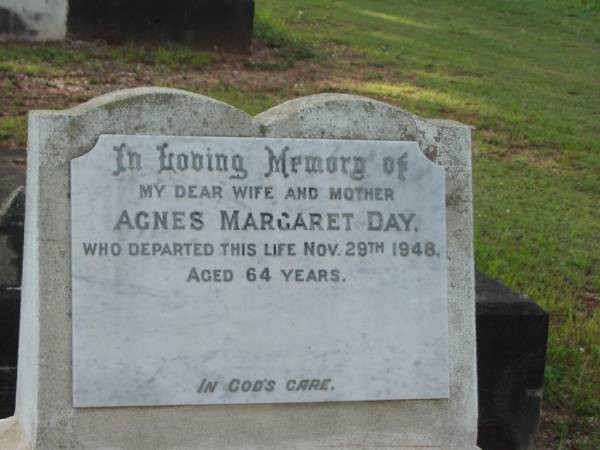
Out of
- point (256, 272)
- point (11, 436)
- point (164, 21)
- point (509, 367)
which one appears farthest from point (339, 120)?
point (164, 21)

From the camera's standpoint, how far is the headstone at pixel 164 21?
10.3 meters

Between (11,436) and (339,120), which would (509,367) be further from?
(11,436)

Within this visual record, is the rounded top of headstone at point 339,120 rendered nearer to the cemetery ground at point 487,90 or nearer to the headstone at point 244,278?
the headstone at point 244,278

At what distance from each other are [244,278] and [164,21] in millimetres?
7375

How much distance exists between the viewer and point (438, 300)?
11.5 feet

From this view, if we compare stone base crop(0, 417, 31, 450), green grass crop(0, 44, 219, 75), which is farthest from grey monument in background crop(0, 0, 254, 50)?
stone base crop(0, 417, 31, 450)

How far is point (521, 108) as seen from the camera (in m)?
10.1

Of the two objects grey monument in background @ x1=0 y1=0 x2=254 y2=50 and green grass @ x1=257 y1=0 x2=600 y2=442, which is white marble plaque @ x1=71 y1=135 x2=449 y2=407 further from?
grey monument in background @ x1=0 y1=0 x2=254 y2=50

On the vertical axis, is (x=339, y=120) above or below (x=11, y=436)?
above

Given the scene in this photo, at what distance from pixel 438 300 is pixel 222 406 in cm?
75

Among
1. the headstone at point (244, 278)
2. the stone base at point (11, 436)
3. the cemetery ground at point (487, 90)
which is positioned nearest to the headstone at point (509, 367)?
the cemetery ground at point (487, 90)

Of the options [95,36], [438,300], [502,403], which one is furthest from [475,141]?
[438,300]

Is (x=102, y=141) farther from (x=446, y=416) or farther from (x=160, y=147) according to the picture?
(x=446, y=416)

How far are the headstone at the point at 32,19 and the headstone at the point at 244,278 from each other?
7205mm
